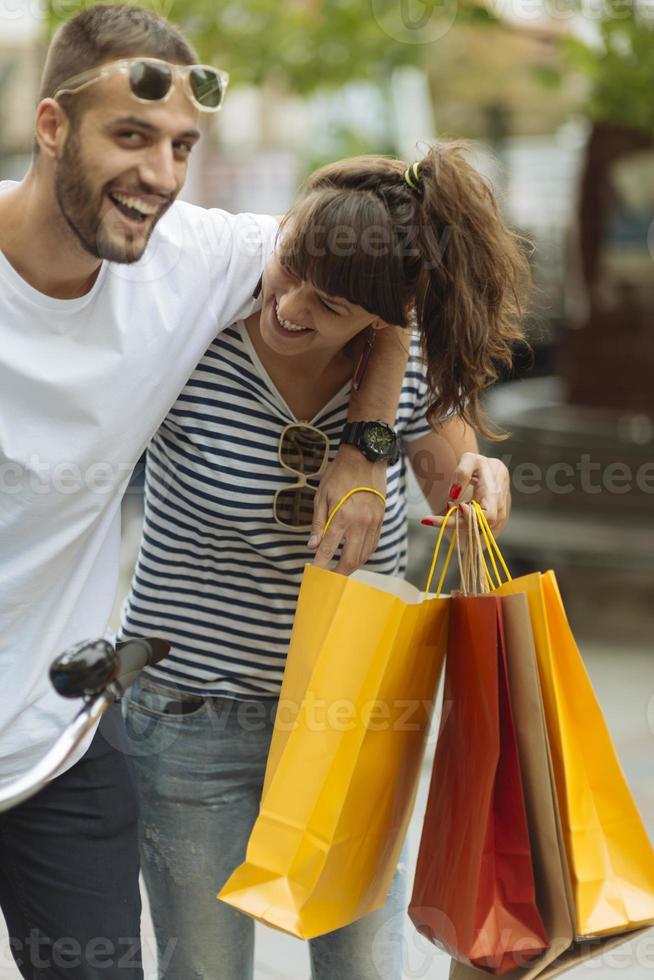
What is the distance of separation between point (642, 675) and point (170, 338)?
4371 millimetres

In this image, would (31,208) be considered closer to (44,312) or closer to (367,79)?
(44,312)

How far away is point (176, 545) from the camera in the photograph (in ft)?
6.82

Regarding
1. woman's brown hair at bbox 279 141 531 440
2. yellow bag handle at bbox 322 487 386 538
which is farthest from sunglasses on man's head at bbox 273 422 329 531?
woman's brown hair at bbox 279 141 531 440

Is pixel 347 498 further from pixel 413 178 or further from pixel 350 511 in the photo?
pixel 413 178

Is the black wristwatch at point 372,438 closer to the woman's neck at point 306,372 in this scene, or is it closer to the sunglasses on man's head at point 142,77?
the woman's neck at point 306,372

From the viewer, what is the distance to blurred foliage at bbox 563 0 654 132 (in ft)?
20.2

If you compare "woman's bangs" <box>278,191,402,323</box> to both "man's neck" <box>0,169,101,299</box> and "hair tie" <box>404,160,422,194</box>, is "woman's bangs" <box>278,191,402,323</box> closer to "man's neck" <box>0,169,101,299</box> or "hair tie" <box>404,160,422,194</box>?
"hair tie" <box>404,160,422,194</box>

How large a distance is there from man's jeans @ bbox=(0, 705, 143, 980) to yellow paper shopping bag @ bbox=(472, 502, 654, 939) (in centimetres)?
65

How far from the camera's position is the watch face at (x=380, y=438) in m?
1.96

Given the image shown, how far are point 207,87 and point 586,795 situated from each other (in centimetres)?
105

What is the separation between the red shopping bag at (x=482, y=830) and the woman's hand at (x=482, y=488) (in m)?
0.24

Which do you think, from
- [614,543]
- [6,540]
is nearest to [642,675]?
[614,543]

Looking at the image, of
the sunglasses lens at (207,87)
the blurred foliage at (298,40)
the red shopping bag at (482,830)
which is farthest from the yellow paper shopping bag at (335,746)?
the blurred foliage at (298,40)

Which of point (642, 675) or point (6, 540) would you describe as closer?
point (6, 540)
